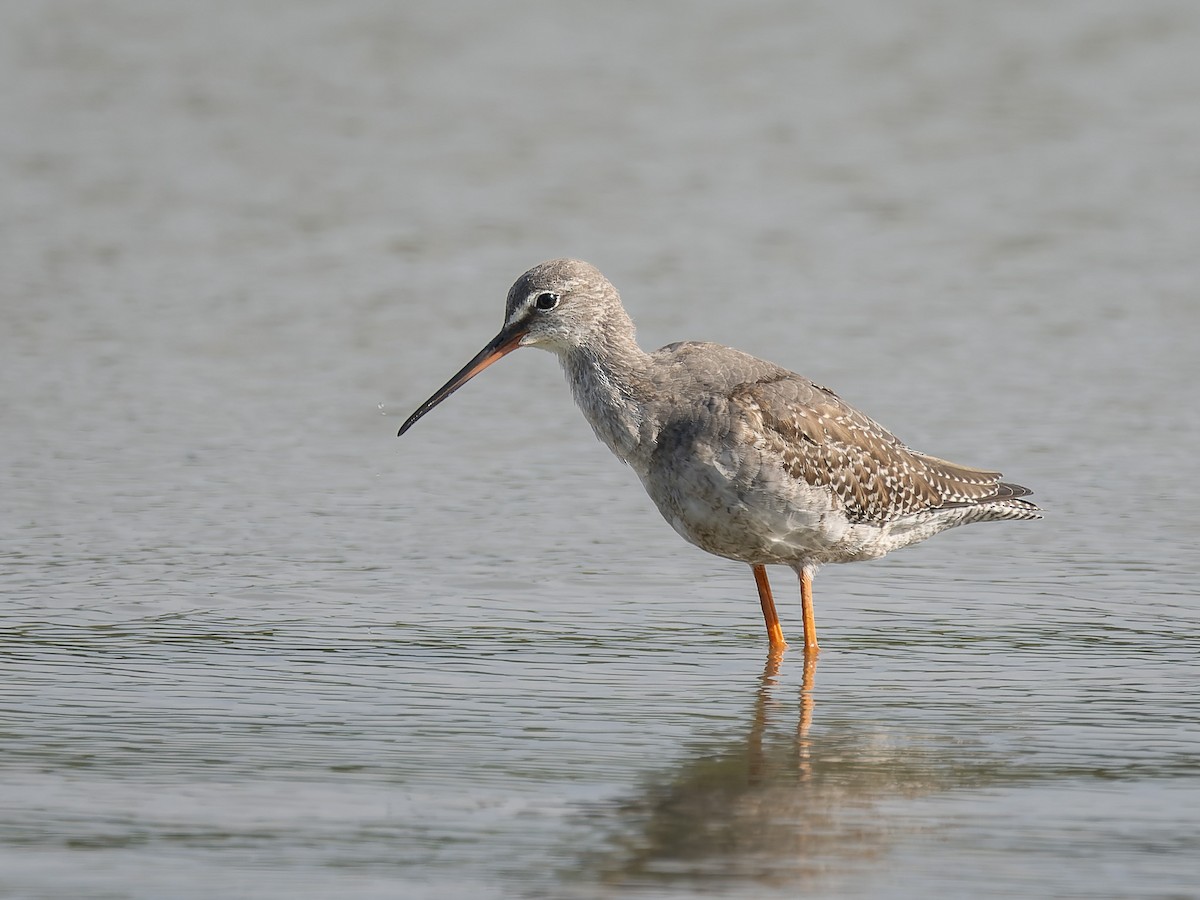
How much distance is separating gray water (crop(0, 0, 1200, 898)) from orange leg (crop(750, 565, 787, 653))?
98mm

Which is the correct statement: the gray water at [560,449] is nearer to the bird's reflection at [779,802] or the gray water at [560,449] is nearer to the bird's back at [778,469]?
the bird's reflection at [779,802]

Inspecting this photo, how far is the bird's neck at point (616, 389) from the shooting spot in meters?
9.41

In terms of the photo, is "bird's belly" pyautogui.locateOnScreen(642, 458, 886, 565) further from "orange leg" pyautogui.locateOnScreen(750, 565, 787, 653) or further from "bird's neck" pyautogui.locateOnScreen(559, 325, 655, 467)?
"bird's neck" pyautogui.locateOnScreen(559, 325, 655, 467)

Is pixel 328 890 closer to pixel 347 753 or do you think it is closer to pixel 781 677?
pixel 347 753

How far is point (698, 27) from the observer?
23188mm

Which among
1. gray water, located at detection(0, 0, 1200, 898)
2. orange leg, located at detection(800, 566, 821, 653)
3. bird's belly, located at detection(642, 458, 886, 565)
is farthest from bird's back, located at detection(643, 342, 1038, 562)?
gray water, located at detection(0, 0, 1200, 898)

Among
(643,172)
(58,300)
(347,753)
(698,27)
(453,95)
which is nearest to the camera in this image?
(347,753)

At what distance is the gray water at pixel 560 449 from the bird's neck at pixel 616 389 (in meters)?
0.83

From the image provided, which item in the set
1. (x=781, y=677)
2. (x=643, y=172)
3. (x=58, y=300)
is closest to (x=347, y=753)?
(x=781, y=677)

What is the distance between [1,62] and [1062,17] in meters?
11.7

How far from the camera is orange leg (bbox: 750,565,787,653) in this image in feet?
30.5

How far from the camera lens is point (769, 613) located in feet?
30.9

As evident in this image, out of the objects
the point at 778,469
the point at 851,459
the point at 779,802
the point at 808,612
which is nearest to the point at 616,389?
the point at 778,469

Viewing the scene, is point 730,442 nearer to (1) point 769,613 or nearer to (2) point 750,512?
(2) point 750,512
